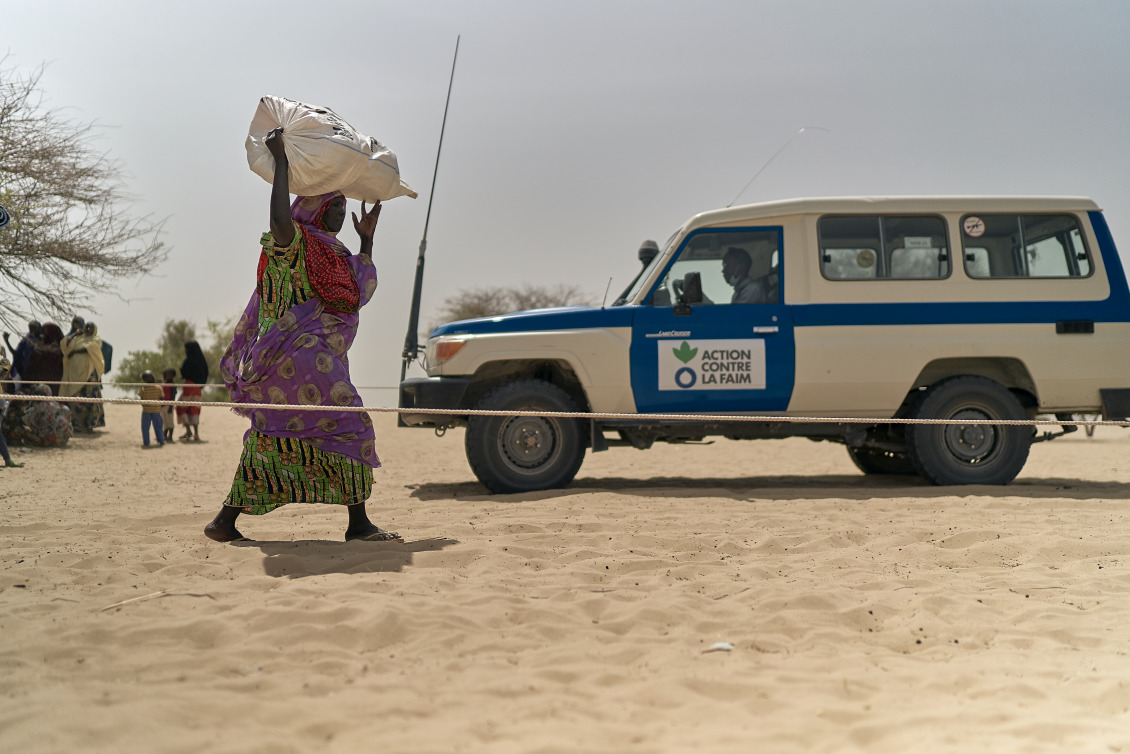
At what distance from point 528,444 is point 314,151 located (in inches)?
134

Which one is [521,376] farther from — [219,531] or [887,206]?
[887,206]

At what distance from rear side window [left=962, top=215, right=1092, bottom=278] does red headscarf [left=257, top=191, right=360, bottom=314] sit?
17.5 ft

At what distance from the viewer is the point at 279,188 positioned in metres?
4.73

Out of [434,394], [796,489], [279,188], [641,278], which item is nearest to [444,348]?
[434,394]

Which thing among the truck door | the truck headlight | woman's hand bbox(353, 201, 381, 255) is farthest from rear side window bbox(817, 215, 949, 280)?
woman's hand bbox(353, 201, 381, 255)

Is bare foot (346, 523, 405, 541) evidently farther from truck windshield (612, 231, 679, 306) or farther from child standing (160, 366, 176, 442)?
child standing (160, 366, 176, 442)

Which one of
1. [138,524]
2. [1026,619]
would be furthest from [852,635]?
[138,524]

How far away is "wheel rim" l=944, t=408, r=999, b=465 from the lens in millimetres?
7723

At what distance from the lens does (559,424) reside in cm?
748

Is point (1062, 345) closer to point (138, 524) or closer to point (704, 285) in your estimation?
point (704, 285)

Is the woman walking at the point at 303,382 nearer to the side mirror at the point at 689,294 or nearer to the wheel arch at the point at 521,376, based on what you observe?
the wheel arch at the point at 521,376

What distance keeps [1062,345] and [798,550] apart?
3.98 meters

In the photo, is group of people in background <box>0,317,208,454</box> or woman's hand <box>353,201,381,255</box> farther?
group of people in background <box>0,317,208,454</box>

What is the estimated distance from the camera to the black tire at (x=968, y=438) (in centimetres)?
761
